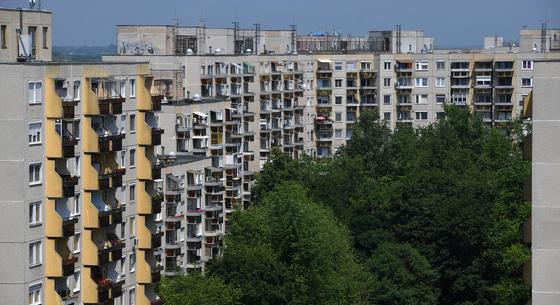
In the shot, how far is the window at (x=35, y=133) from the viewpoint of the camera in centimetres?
4538

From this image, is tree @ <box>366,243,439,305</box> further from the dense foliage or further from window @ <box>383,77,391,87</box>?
window @ <box>383,77,391,87</box>

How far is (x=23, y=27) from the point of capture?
166 feet

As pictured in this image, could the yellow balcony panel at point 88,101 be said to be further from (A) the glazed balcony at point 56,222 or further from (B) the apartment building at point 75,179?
(A) the glazed balcony at point 56,222

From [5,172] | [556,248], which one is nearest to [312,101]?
[5,172]

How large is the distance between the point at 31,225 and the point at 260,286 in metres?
16.5

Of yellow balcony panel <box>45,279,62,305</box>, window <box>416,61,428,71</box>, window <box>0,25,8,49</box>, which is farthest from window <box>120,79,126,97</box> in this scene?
window <box>416,61,428,71</box>

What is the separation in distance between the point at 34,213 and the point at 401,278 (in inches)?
1172

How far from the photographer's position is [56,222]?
1822 inches

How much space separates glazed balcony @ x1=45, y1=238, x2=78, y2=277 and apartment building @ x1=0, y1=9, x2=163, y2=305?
0.09 feet

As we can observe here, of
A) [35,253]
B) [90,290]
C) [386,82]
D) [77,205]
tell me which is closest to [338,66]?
[386,82]

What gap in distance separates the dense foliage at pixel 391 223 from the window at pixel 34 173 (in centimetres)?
1593

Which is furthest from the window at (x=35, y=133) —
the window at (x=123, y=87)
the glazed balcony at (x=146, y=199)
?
the glazed balcony at (x=146, y=199)

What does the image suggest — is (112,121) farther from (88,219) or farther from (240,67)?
(240,67)

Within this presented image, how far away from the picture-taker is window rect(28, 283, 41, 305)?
4491cm
